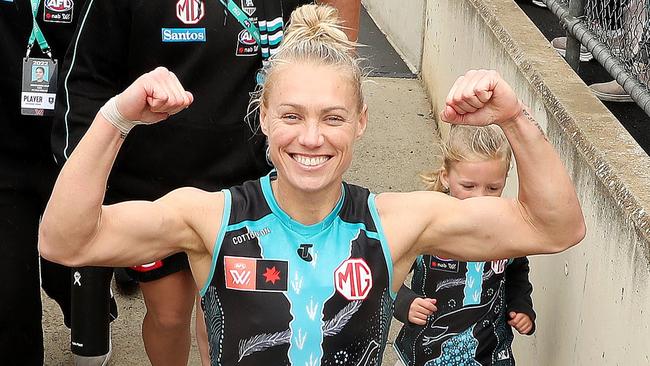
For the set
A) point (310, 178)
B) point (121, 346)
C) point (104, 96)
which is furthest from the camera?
point (121, 346)

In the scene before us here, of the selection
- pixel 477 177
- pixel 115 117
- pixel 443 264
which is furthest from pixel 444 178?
pixel 115 117

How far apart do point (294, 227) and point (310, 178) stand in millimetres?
157

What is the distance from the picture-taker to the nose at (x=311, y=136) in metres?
3.00

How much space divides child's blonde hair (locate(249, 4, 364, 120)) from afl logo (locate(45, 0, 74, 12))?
1.05m

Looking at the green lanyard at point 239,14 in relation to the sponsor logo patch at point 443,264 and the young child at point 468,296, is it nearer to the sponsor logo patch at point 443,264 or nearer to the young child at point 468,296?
the young child at point 468,296

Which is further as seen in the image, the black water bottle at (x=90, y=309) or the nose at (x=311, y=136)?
the black water bottle at (x=90, y=309)

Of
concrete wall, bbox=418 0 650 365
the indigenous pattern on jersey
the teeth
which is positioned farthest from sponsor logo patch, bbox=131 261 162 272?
concrete wall, bbox=418 0 650 365

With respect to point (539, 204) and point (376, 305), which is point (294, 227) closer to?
point (376, 305)

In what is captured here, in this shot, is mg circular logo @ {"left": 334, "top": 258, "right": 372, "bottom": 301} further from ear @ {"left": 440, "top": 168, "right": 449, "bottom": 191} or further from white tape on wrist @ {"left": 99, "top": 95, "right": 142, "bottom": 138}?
ear @ {"left": 440, "top": 168, "right": 449, "bottom": 191}

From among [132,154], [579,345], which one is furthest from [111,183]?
[579,345]

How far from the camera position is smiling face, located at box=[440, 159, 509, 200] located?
13.2 feet

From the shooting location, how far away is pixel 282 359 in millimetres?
3107

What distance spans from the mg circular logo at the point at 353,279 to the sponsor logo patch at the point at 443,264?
39.1 inches

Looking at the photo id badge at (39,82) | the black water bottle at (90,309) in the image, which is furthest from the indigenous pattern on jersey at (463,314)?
the photo id badge at (39,82)
